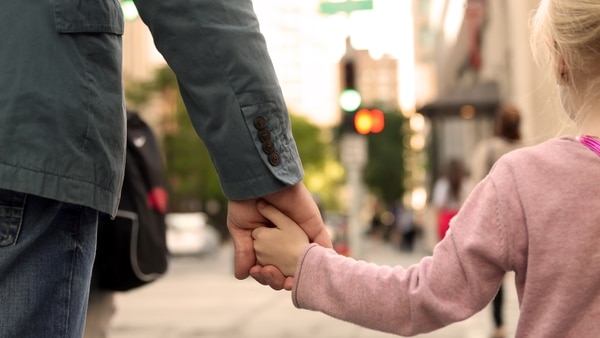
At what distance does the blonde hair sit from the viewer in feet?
6.30

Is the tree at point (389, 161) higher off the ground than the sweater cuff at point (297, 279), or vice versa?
the sweater cuff at point (297, 279)

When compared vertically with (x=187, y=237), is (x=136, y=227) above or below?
Result: above

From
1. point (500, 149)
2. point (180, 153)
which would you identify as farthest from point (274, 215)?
point (180, 153)

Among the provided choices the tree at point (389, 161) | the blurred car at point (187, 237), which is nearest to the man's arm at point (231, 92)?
the blurred car at point (187, 237)

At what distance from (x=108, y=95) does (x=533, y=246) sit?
84cm

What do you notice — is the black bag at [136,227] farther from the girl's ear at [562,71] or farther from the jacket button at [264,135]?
the girl's ear at [562,71]

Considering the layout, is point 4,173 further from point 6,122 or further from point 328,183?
point 328,183

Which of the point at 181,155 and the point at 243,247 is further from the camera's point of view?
the point at 181,155

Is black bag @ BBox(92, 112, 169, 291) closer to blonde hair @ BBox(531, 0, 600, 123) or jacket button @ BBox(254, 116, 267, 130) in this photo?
jacket button @ BBox(254, 116, 267, 130)

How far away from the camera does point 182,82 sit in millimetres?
2223

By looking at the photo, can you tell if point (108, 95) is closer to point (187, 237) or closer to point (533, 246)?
point (533, 246)

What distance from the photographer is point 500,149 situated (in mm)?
7398

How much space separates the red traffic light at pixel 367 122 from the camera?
15594 millimetres

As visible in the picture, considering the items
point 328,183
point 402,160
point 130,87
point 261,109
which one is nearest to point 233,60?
point 261,109
